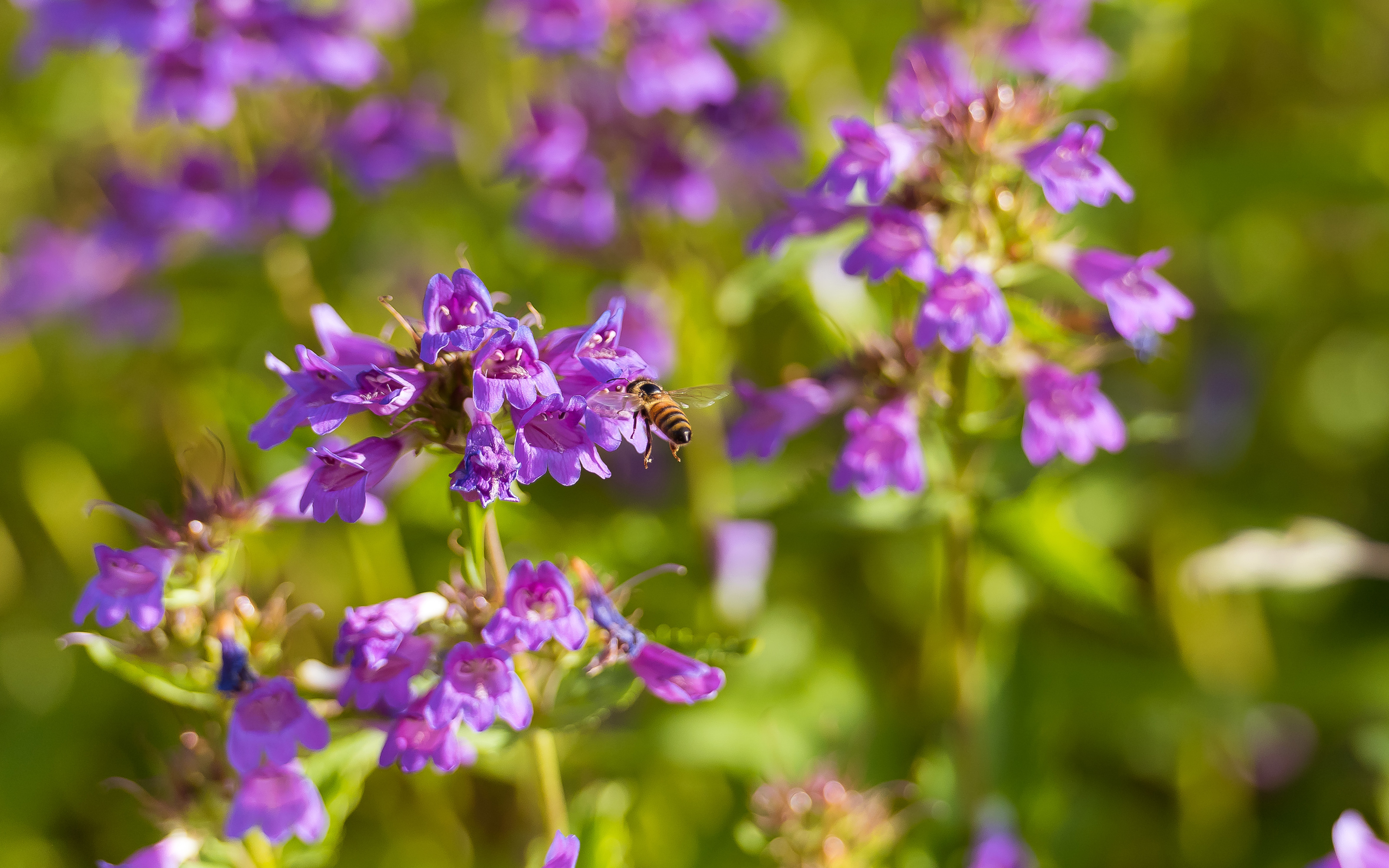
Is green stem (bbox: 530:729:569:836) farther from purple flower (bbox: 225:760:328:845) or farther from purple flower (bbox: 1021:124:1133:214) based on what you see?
purple flower (bbox: 1021:124:1133:214)

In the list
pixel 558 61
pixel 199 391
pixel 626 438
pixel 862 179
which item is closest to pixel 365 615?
pixel 626 438

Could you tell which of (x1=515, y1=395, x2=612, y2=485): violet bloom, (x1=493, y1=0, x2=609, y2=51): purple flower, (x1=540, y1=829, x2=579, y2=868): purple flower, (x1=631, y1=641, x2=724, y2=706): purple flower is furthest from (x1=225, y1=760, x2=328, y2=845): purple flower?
(x1=493, y1=0, x2=609, y2=51): purple flower

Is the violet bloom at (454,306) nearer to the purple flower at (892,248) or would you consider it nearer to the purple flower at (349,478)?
the purple flower at (349,478)

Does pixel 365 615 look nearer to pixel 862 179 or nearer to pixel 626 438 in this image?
pixel 626 438

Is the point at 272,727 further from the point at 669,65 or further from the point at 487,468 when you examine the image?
the point at 669,65

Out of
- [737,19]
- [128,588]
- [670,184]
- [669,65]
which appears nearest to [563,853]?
[128,588]

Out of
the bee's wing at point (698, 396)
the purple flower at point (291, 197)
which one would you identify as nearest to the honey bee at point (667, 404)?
the bee's wing at point (698, 396)
